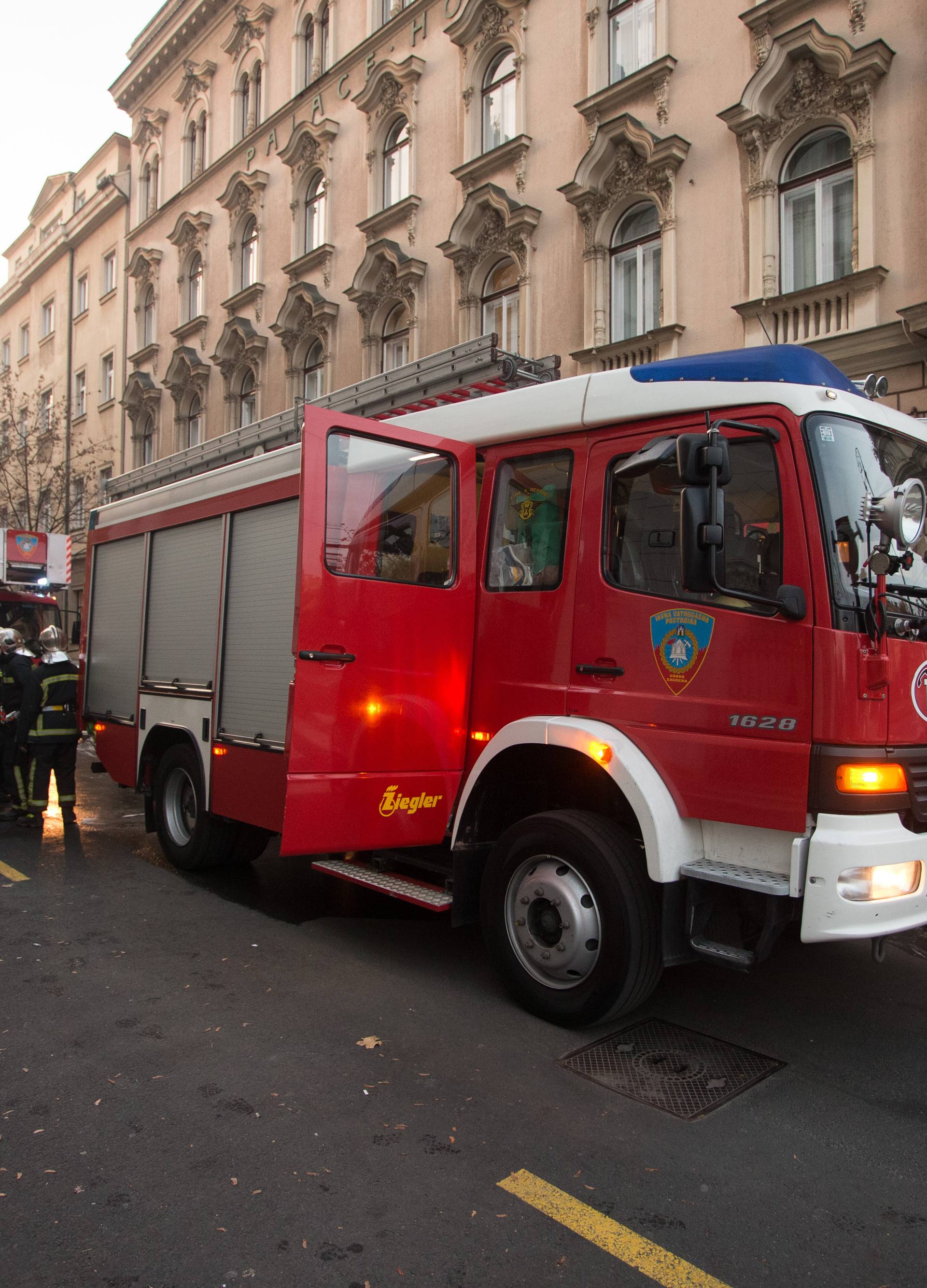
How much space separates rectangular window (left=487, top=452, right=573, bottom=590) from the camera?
465 centimetres

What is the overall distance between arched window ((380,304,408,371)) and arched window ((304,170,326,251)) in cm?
307

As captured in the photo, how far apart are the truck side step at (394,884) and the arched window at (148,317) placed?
23.3 m

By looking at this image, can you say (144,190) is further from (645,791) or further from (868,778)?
(868,778)

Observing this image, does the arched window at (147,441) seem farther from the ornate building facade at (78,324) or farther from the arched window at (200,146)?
the arched window at (200,146)

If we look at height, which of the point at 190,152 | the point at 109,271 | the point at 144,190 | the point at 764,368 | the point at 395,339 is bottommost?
the point at 764,368

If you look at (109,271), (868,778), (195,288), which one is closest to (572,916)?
(868,778)

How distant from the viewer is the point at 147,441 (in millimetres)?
25547

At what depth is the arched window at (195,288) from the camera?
23.2 metres

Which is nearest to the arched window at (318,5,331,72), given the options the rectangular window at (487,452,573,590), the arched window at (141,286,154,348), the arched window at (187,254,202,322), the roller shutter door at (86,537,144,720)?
the arched window at (187,254,202,322)

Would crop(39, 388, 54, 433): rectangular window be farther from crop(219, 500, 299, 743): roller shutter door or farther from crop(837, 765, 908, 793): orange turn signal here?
crop(837, 765, 908, 793): orange turn signal

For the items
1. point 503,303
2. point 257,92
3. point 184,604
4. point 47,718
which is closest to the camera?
point 184,604

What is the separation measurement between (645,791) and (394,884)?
1.59m

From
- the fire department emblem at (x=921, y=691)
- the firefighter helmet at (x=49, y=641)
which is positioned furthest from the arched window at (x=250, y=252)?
the fire department emblem at (x=921, y=691)

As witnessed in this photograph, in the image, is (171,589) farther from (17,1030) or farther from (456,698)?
(17,1030)
